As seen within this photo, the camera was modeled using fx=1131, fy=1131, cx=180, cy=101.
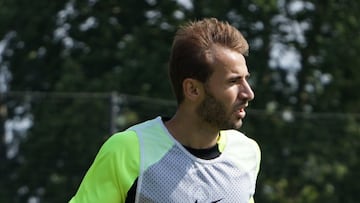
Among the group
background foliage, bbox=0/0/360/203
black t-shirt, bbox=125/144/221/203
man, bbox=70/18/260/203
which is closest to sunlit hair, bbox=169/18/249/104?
man, bbox=70/18/260/203

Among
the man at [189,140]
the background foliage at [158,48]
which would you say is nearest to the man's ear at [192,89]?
the man at [189,140]

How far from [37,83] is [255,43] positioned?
307cm

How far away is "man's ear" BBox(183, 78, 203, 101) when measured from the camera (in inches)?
150

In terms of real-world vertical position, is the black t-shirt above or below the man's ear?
below

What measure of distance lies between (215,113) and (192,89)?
113mm

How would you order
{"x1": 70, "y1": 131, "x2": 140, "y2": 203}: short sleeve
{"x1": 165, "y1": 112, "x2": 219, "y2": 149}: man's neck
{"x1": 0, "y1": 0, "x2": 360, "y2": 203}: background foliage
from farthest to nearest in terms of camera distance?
{"x1": 0, "y1": 0, "x2": 360, "y2": 203}: background foliage
{"x1": 165, "y1": 112, "x2": 219, "y2": 149}: man's neck
{"x1": 70, "y1": 131, "x2": 140, "y2": 203}: short sleeve

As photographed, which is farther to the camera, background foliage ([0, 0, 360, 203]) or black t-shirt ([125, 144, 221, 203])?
background foliage ([0, 0, 360, 203])

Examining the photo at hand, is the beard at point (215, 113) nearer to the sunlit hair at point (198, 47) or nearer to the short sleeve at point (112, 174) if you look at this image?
the sunlit hair at point (198, 47)

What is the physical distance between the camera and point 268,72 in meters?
Answer: 15.4

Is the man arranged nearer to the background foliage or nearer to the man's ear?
the man's ear

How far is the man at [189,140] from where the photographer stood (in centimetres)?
375

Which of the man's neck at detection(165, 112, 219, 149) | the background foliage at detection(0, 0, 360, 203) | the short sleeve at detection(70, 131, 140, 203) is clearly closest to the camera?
the short sleeve at detection(70, 131, 140, 203)

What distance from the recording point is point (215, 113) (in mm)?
3803

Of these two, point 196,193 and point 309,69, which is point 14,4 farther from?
point 196,193
